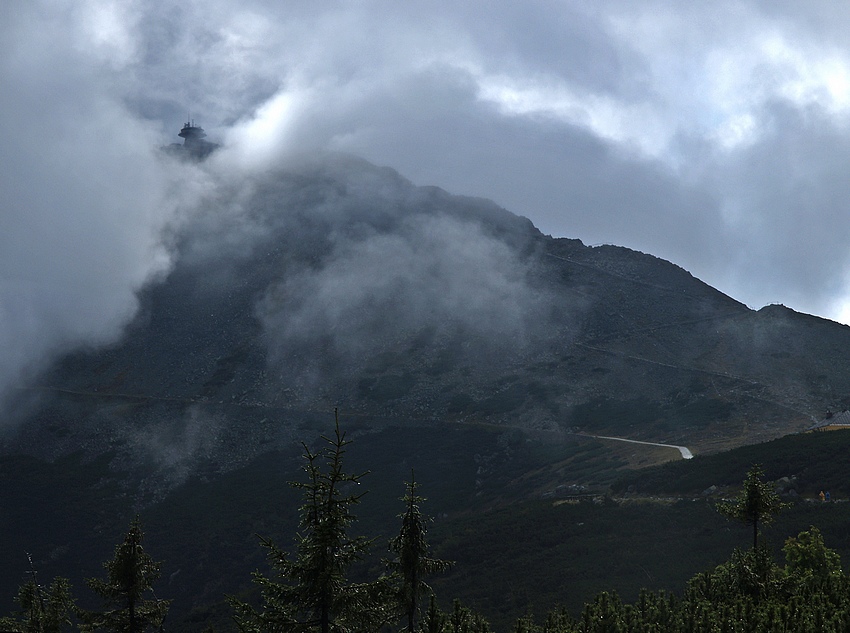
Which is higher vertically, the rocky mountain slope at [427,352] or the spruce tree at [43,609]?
the rocky mountain slope at [427,352]

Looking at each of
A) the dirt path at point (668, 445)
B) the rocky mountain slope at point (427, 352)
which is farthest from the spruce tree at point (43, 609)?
the rocky mountain slope at point (427, 352)

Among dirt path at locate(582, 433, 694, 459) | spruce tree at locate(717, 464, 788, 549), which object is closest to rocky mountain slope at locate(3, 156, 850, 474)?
dirt path at locate(582, 433, 694, 459)

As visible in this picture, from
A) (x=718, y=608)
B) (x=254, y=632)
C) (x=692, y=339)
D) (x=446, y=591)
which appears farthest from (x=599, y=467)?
(x=254, y=632)

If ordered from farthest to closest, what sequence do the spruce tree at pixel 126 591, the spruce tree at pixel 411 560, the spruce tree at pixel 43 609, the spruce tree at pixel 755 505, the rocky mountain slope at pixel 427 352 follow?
the rocky mountain slope at pixel 427 352 < the spruce tree at pixel 755 505 < the spruce tree at pixel 43 609 < the spruce tree at pixel 126 591 < the spruce tree at pixel 411 560

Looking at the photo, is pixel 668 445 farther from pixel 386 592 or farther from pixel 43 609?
pixel 386 592

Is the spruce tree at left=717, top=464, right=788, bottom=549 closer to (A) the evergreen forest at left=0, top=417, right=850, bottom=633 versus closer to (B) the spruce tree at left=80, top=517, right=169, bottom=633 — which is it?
(A) the evergreen forest at left=0, top=417, right=850, bottom=633

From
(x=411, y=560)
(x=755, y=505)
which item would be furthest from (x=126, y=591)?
(x=755, y=505)

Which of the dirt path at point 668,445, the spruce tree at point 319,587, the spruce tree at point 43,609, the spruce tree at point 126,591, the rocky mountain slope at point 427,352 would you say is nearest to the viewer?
the spruce tree at point 319,587

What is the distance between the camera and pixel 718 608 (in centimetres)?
2517

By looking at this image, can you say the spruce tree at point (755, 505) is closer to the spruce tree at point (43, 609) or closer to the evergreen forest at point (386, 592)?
the evergreen forest at point (386, 592)

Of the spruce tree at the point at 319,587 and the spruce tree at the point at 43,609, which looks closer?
the spruce tree at the point at 319,587

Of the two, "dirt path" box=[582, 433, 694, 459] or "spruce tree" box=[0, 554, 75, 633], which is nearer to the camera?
"spruce tree" box=[0, 554, 75, 633]

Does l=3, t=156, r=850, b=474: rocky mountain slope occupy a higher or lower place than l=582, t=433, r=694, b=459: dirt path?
higher

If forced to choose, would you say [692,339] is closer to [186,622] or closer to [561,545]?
[561,545]
